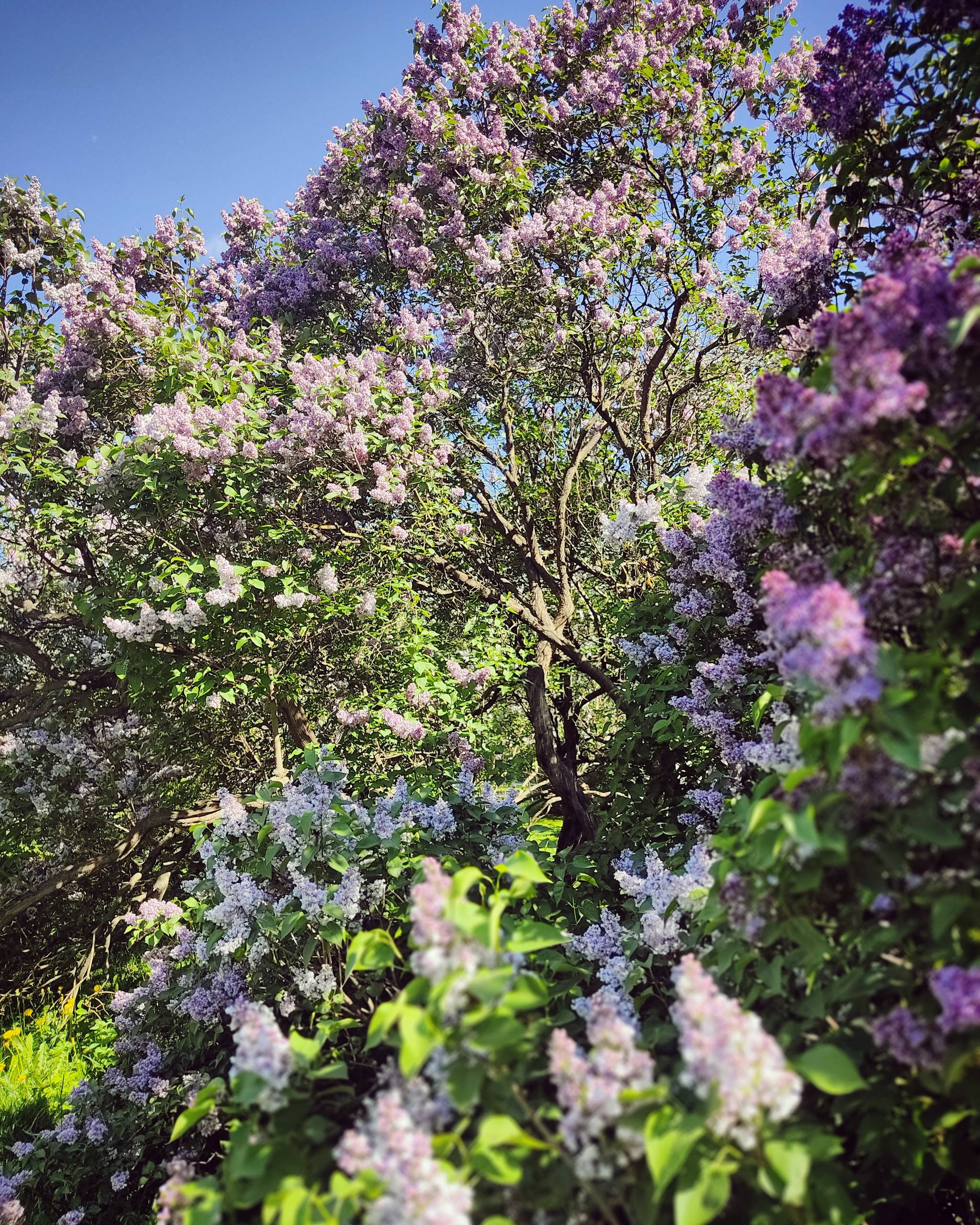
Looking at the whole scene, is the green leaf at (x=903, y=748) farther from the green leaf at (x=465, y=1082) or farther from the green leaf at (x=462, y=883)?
the green leaf at (x=465, y=1082)

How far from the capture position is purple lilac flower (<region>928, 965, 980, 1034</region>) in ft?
3.59

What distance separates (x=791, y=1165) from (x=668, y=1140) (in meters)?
0.18

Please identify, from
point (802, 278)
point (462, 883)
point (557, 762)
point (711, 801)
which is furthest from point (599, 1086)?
point (557, 762)

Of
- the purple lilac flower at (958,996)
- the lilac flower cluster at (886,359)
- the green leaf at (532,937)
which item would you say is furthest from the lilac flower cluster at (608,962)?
the lilac flower cluster at (886,359)

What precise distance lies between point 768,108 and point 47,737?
305 inches

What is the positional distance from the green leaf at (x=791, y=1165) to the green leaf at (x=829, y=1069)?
0.10m

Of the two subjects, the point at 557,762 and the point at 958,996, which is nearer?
the point at 958,996

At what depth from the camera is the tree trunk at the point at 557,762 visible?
15.6 ft

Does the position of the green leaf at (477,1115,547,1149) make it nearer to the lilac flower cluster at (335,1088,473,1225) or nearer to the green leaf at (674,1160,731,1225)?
the lilac flower cluster at (335,1088,473,1225)

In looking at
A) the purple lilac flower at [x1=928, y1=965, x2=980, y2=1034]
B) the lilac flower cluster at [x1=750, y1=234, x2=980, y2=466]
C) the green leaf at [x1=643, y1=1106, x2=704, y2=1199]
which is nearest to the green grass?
the green leaf at [x1=643, y1=1106, x2=704, y2=1199]

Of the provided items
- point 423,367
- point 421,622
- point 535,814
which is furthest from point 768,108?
point 535,814

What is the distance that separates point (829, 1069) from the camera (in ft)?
3.84

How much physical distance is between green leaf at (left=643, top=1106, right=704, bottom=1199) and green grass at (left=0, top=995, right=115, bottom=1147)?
3865 mm

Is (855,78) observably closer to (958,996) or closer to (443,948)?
(958,996)
